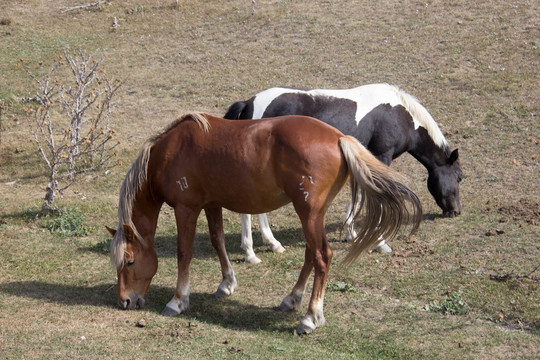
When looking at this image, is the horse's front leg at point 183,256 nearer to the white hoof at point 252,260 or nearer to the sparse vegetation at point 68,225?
the white hoof at point 252,260

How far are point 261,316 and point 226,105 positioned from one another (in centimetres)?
813

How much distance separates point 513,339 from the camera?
5.74 meters

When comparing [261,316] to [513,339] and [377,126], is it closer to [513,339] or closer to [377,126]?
[513,339]

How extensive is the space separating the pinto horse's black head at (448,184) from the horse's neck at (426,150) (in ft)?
0.34

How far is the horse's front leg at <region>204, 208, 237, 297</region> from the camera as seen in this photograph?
6.94 m

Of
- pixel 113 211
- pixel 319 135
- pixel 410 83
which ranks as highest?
pixel 319 135

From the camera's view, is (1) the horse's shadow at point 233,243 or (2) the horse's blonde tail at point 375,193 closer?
(2) the horse's blonde tail at point 375,193

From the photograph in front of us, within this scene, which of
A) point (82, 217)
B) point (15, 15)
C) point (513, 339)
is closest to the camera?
point (513, 339)

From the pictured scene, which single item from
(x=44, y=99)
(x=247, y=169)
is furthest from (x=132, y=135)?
(x=247, y=169)

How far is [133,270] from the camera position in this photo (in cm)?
649

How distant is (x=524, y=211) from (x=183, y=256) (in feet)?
17.2

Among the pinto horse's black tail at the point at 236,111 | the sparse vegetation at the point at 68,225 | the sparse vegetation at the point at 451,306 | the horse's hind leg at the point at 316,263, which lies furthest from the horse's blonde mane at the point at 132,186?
the sparse vegetation at the point at 451,306

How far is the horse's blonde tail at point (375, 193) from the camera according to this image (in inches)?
234

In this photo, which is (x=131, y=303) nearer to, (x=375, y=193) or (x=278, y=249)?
(x=278, y=249)
